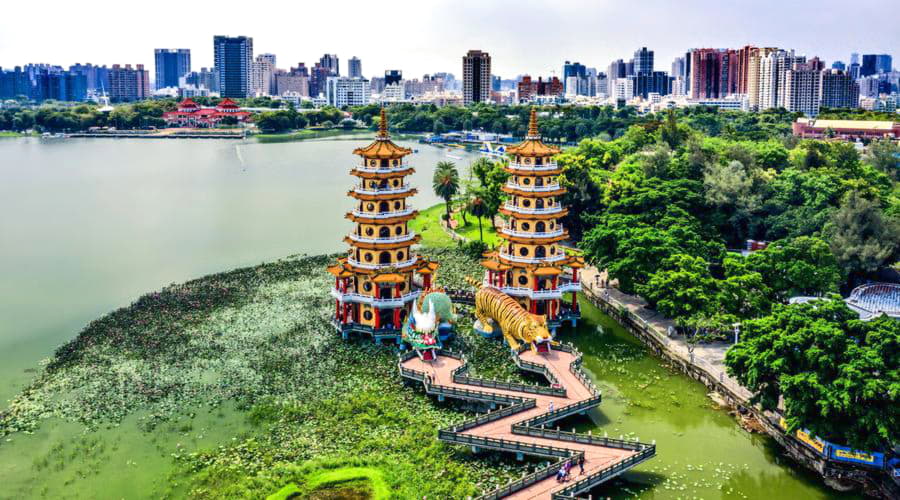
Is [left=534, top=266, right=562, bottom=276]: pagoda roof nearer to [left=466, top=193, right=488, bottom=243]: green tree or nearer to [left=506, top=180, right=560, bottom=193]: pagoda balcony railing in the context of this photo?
[left=506, top=180, right=560, bottom=193]: pagoda balcony railing

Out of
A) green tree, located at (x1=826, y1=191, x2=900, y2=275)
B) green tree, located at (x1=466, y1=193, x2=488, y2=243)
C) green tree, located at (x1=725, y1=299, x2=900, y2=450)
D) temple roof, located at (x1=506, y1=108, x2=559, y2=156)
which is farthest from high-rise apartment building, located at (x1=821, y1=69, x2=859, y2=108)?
green tree, located at (x1=725, y1=299, x2=900, y2=450)

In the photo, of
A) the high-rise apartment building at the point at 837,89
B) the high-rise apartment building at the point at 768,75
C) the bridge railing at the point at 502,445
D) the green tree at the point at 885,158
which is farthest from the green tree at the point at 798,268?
the high-rise apartment building at the point at 768,75

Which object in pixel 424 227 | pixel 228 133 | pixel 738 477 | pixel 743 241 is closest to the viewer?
pixel 738 477

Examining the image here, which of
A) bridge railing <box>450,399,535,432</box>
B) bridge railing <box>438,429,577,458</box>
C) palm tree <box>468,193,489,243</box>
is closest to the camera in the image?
bridge railing <box>438,429,577,458</box>

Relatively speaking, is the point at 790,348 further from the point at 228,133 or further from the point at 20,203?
the point at 228,133

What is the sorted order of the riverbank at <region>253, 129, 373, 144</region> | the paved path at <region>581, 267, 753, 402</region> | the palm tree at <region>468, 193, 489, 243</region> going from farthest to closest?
the riverbank at <region>253, 129, 373, 144</region> → the palm tree at <region>468, 193, 489, 243</region> → the paved path at <region>581, 267, 753, 402</region>

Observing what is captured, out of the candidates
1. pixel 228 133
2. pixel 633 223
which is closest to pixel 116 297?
pixel 633 223

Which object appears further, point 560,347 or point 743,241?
point 743,241
